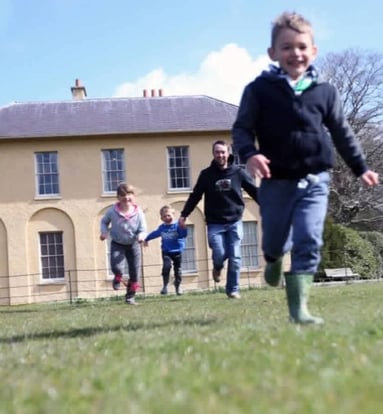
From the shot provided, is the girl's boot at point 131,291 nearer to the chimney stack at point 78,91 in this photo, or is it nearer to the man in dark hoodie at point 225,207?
the man in dark hoodie at point 225,207

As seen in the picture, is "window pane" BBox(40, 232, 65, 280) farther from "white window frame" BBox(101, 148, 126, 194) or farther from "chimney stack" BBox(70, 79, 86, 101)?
"chimney stack" BBox(70, 79, 86, 101)

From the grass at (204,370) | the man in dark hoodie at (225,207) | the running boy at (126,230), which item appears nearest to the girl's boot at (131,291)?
the running boy at (126,230)

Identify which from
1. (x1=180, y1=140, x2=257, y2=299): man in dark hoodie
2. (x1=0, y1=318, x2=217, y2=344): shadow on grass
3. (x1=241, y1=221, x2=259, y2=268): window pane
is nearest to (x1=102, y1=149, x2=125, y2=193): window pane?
(x1=241, y1=221, x2=259, y2=268): window pane

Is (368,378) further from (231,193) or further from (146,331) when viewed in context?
(231,193)

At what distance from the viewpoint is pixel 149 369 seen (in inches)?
133

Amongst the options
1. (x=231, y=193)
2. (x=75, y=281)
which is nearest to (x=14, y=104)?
(x=75, y=281)

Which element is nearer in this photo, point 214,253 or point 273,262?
point 273,262

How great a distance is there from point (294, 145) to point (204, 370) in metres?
2.57

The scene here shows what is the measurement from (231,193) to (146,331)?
515 cm

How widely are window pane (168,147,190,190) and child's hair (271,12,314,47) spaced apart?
26882mm

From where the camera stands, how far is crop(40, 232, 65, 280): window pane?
3164 cm

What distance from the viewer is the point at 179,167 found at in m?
32.5

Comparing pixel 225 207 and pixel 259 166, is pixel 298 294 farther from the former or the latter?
pixel 225 207

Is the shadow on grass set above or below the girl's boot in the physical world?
above
